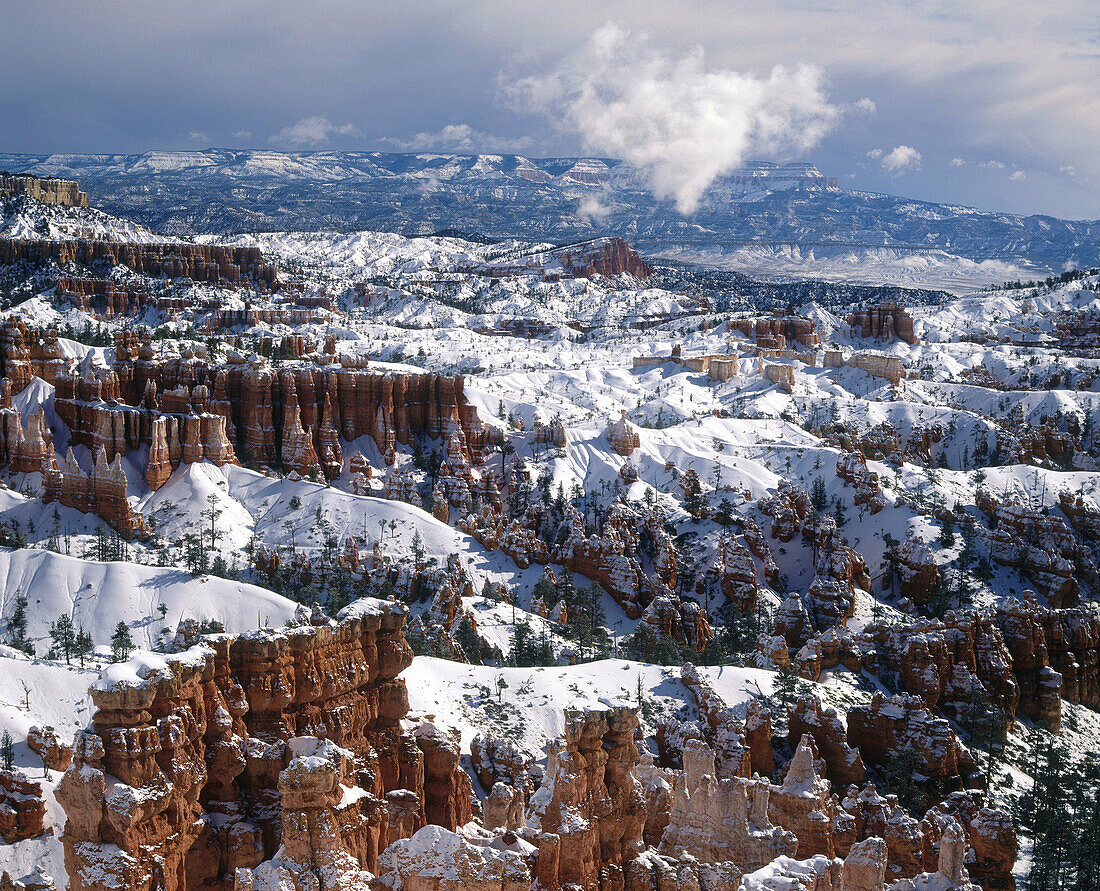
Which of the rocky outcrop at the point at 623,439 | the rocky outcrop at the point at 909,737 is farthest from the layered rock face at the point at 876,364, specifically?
the rocky outcrop at the point at 909,737

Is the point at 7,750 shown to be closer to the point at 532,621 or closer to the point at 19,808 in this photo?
the point at 19,808

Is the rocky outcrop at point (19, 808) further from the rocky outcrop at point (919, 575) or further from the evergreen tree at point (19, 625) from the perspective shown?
the rocky outcrop at point (919, 575)

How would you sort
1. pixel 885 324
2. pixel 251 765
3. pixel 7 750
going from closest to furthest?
pixel 251 765 → pixel 7 750 → pixel 885 324

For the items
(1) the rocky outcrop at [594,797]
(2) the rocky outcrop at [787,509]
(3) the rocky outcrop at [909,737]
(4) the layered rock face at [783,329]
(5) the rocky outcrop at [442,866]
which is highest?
(4) the layered rock face at [783,329]

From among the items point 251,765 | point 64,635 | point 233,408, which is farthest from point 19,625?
point 233,408

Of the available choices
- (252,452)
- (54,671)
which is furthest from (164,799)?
(252,452)

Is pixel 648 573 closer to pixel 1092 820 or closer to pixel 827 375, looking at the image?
pixel 1092 820
